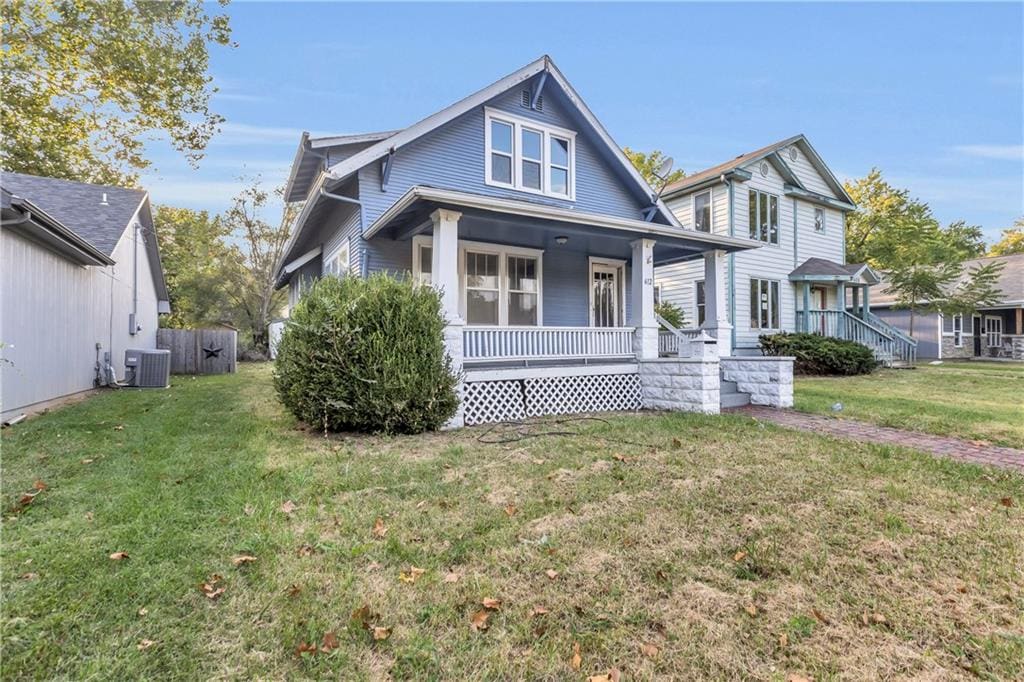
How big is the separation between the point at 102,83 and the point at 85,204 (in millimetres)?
9437

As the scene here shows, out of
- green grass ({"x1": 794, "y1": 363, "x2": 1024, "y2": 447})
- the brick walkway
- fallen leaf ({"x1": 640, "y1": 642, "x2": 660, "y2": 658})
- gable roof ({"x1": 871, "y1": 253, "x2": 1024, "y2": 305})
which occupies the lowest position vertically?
fallen leaf ({"x1": 640, "y1": 642, "x2": 660, "y2": 658})

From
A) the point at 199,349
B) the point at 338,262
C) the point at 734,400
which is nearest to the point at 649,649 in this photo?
the point at 734,400

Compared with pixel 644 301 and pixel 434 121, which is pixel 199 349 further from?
pixel 644 301

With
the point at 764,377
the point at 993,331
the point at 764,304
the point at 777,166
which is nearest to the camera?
the point at 764,377

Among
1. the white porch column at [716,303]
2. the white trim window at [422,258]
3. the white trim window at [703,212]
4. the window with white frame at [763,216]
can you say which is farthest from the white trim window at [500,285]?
the window with white frame at [763,216]

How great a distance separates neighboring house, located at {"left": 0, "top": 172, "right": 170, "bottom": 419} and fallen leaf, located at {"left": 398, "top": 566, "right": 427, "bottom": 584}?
5.88 meters

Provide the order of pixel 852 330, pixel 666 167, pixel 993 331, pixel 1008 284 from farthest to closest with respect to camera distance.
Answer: pixel 993 331, pixel 1008 284, pixel 852 330, pixel 666 167

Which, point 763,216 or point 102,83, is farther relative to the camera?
point 102,83

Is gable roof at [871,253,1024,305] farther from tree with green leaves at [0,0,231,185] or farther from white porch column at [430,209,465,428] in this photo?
tree with green leaves at [0,0,231,185]

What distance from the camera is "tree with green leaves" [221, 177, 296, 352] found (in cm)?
2805

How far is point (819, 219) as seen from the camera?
18531 millimetres

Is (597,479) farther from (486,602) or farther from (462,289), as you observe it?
(462,289)

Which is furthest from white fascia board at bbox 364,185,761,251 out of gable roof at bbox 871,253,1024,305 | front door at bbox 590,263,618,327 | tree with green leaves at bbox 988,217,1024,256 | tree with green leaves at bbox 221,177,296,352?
tree with green leaves at bbox 988,217,1024,256

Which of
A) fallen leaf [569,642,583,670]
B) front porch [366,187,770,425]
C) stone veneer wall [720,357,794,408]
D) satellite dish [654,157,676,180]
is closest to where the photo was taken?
fallen leaf [569,642,583,670]
